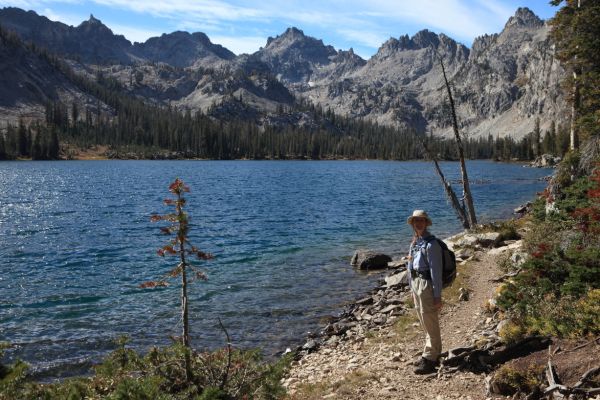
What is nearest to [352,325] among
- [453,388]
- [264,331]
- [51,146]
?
[264,331]

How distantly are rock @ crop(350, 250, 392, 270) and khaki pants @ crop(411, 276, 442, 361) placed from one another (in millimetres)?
17824

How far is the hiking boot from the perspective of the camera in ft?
37.7

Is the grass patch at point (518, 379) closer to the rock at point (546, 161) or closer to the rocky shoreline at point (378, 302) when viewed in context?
Result: the rocky shoreline at point (378, 302)

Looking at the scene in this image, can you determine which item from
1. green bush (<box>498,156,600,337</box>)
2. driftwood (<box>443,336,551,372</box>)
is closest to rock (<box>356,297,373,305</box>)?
green bush (<box>498,156,600,337</box>)

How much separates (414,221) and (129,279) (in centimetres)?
2079

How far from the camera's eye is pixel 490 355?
11023 millimetres

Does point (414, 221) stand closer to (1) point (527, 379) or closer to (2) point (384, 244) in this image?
(1) point (527, 379)

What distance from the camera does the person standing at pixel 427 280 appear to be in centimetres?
1088

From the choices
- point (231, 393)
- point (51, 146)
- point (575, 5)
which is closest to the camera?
point (231, 393)

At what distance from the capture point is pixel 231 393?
32.2 feet

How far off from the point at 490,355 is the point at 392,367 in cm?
264

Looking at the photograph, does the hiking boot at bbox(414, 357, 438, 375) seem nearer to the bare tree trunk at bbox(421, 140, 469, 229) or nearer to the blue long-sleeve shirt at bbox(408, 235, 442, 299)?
the blue long-sleeve shirt at bbox(408, 235, 442, 299)

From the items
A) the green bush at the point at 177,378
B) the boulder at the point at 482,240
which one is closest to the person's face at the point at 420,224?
the green bush at the point at 177,378

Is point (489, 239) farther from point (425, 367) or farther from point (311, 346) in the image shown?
point (425, 367)
